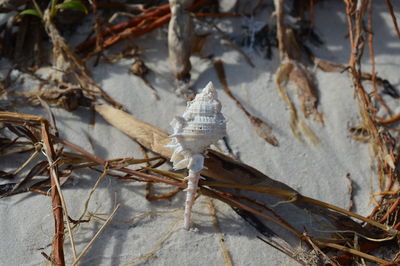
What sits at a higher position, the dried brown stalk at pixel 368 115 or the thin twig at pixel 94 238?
the dried brown stalk at pixel 368 115

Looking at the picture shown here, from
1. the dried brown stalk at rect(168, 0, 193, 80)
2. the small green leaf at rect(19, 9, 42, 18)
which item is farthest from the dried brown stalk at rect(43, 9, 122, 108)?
the dried brown stalk at rect(168, 0, 193, 80)

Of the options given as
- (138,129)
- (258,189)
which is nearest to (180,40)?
(138,129)

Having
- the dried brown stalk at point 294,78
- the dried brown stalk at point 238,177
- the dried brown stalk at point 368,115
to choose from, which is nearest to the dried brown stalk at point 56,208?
the dried brown stalk at point 238,177

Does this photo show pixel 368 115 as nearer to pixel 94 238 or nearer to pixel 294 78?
pixel 294 78

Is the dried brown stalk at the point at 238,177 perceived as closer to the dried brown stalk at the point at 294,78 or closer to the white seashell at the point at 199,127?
Result: the white seashell at the point at 199,127

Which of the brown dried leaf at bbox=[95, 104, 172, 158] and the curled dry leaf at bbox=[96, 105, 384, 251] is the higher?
the brown dried leaf at bbox=[95, 104, 172, 158]

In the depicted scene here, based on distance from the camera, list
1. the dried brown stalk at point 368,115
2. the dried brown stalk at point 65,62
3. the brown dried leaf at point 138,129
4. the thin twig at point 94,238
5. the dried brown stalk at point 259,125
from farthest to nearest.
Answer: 1. the dried brown stalk at point 65,62
2. the dried brown stalk at point 259,125
3. the dried brown stalk at point 368,115
4. the brown dried leaf at point 138,129
5. the thin twig at point 94,238

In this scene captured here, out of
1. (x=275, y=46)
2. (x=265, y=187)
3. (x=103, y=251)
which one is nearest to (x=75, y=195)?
(x=103, y=251)

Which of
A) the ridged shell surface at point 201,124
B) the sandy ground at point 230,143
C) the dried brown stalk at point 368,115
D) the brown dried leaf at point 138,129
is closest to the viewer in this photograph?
the ridged shell surface at point 201,124

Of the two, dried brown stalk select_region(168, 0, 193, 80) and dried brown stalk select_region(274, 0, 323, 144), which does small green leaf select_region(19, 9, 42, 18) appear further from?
dried brown stalk select_region(274, 0, 323, 144)
